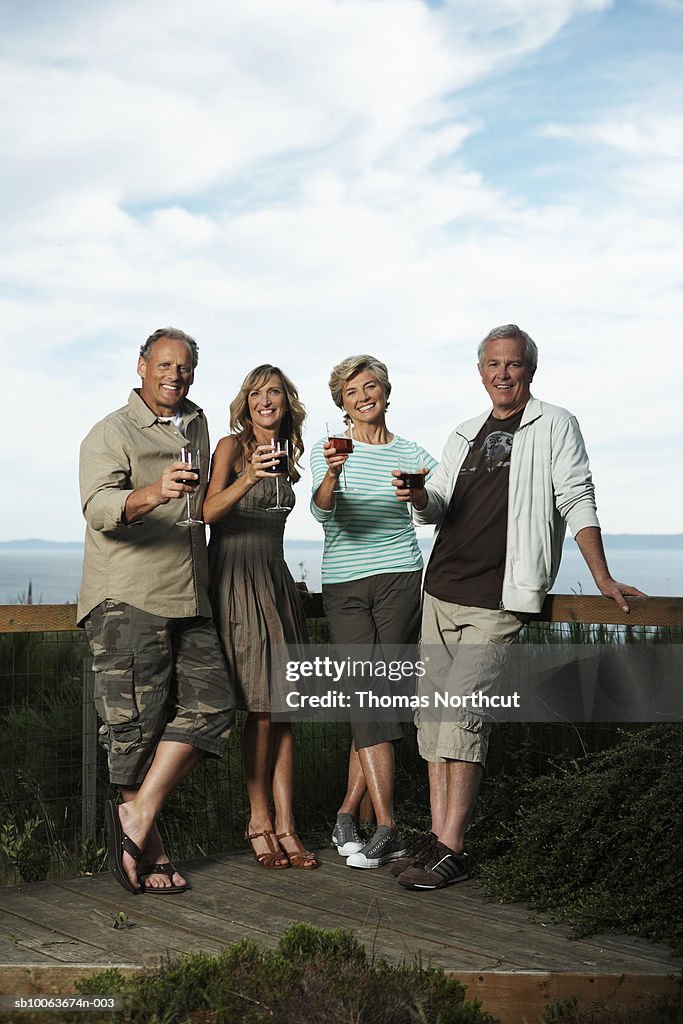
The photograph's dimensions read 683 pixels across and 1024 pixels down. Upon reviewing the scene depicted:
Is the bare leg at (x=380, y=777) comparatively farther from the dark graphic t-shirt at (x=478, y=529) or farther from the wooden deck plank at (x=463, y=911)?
the dark graphic t-shirt at (x=478, y=529)

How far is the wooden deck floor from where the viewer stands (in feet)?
9.65

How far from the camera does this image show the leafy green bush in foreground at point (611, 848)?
337 cm

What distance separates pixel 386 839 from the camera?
4090 mm

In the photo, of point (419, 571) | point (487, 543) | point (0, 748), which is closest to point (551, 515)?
point (487, 543)

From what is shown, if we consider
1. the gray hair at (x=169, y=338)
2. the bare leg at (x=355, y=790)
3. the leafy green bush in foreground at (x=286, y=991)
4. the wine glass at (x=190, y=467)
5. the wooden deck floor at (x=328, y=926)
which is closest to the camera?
the leafy green bush in foreground at (x=286, y=991)

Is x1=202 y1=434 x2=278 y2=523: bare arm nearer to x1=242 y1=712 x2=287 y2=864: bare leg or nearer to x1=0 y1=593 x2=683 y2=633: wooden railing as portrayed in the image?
x1=0 y1=593 x2=683 y2=633: wooden railing

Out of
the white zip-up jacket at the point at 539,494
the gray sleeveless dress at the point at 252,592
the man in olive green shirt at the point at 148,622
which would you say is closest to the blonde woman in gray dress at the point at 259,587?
A: the gray sleeveless dress at the point at 252,592

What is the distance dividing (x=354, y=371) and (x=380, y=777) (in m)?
1.49

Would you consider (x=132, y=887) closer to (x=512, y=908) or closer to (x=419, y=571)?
(x=512, y=908)

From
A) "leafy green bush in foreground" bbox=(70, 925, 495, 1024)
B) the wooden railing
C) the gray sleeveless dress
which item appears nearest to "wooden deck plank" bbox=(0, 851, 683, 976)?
"leafy green bush in foreground" bbox=(70, 925, 495, 1024)

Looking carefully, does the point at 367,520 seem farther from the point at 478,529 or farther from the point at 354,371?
the point at 354,371

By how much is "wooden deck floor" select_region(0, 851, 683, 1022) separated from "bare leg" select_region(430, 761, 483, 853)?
Result: 162mm

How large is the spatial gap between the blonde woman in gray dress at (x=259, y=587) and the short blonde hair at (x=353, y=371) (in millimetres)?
196

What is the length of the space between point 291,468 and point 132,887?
154cm
